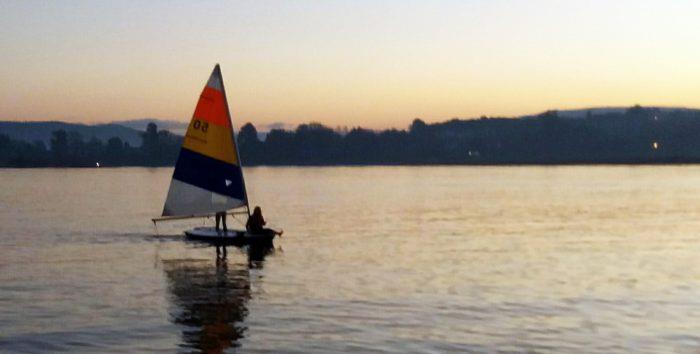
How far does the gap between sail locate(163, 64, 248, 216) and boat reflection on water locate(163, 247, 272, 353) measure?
5998 millimetres

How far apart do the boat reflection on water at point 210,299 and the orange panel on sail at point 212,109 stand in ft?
30.4

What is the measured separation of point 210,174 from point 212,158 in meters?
0.94

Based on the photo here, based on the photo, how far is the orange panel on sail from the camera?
193ft

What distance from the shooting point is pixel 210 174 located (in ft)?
194

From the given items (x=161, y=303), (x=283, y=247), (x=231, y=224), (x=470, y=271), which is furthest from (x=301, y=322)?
(x=231, y=224)

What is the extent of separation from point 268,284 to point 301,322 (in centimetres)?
998

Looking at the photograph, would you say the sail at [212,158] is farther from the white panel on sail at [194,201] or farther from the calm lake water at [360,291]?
the calm lake water at [360,291]

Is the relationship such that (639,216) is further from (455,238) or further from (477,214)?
(455,238)

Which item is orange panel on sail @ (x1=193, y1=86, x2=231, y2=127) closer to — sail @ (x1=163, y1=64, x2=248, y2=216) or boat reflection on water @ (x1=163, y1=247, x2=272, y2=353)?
sail @ (x1=163, y1=64, x2=248, y2=216)

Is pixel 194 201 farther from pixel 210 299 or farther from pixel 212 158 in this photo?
pixel 210 299

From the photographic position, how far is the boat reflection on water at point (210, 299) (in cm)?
2872

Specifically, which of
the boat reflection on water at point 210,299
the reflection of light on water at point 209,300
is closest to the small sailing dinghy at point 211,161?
the boat reflection on water at point 210,299

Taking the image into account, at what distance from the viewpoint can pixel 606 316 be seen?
3262cm

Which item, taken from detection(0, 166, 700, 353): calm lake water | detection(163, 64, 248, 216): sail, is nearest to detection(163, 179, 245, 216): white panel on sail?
detection(163, 64, 248, 216): sail
